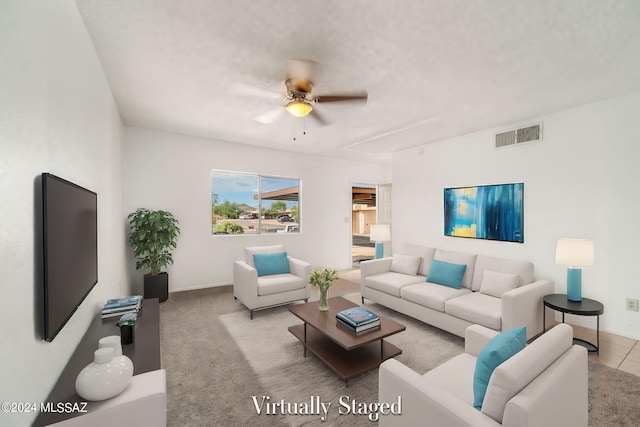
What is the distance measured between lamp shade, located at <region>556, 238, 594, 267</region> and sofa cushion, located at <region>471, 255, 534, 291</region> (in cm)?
34

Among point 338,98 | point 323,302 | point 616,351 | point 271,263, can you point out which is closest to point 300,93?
point 338,98

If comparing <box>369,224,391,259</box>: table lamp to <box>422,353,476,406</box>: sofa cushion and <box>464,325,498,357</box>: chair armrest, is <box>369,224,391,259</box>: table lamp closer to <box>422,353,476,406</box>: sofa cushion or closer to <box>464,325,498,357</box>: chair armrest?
<box>464,325,498,357</box>: chair armrest

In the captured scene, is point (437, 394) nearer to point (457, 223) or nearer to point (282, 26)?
point (282, 26)

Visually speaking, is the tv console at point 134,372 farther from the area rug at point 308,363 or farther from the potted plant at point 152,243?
the potted plant at point 152,243

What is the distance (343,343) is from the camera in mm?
2266

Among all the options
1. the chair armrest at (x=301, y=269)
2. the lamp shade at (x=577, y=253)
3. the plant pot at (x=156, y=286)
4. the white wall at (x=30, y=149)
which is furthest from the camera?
the plant pot at (x=156, y=286)

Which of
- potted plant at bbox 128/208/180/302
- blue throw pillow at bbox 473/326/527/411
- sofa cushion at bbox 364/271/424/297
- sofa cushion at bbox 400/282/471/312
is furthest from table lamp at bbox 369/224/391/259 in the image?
blue throw pillow at bbox 473/326/527/411

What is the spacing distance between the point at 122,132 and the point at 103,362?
4.01 m

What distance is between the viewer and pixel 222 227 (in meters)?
5.30

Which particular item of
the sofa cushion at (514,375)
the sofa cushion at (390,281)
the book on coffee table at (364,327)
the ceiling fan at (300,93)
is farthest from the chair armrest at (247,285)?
the sofa cushion at (514,375)

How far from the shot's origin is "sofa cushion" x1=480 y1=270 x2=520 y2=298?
316cm

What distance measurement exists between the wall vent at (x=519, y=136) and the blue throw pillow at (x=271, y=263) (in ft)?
11.9

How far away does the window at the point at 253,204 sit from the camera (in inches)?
208

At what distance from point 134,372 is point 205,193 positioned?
3828mm
